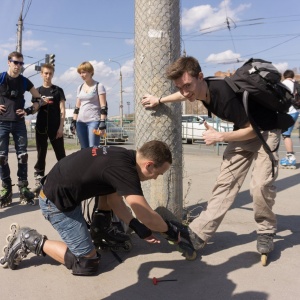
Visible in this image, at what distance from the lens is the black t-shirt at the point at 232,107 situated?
9.93ft

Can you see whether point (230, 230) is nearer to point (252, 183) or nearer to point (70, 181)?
point (252, 183)

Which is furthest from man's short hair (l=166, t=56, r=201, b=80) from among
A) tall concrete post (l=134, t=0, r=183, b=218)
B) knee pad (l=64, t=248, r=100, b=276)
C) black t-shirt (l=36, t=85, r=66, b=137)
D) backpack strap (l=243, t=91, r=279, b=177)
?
black t-shirt (l=36, t=85, r=66, b=137)

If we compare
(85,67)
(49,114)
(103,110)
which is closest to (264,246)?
(103,110)

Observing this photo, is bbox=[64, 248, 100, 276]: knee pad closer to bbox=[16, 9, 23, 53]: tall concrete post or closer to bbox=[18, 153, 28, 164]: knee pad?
bbox=[18, 153, 28, 164]: knee pad

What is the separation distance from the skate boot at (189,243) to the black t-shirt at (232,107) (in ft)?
3.44

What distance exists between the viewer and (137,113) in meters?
3.88

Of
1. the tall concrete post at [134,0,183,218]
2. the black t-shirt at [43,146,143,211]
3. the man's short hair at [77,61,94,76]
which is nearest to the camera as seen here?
the black t-shirt at [43,146,143,211]

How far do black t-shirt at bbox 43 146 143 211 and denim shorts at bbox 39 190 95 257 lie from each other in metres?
0.08

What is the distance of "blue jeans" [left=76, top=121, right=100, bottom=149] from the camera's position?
5539 millimetres

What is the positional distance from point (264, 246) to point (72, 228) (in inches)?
64.6

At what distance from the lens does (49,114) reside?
5.60 meters

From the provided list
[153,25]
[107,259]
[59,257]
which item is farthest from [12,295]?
[153,25]

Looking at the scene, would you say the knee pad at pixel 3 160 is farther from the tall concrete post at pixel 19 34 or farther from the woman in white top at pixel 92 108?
the tall concrete post at pixel 19 34

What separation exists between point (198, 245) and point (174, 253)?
255 millimetres
